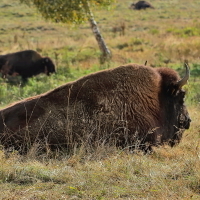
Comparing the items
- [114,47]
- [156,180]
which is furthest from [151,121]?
[114,47]

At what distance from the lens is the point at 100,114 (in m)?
5.43

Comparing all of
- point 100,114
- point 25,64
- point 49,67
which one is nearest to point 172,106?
point 100,114

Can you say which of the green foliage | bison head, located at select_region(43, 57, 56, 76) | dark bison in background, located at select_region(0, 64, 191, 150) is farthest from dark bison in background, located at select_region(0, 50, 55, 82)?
dark bison in background, located at select_region(0, 64, 191, 150)

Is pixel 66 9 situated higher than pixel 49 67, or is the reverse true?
pixel 66 9

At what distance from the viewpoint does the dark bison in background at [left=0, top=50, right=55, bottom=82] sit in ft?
56.7

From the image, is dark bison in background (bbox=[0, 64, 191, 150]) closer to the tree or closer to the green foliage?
the tree

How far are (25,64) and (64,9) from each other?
3.04 meters

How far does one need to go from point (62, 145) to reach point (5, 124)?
847 mm

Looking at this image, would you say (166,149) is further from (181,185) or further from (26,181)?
(26,181)

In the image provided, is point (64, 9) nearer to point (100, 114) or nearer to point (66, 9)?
point (66, 9)

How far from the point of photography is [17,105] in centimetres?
570

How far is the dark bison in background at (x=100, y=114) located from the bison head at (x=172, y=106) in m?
0.01

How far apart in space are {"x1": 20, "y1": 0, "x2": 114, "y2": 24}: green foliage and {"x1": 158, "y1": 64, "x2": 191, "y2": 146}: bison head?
12.5 meters

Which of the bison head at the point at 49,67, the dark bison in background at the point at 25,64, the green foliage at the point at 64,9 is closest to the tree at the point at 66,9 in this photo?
the green foliage at the point at 64,9
